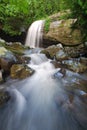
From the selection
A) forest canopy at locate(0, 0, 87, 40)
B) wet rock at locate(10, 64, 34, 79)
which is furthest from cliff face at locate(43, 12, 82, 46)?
wet rock at locate(10, 64, 34, 79)

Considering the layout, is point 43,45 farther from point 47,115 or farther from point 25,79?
point 47,115

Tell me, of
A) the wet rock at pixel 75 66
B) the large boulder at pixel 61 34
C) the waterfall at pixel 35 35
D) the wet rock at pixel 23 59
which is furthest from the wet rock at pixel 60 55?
the waterfall at pixel 35 35

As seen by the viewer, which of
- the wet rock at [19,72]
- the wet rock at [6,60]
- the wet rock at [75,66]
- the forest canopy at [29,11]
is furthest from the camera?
the wet rock at [75,66]

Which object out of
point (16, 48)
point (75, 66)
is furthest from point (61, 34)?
point (75, 66)

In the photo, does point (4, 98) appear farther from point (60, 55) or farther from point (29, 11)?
point (29, 11)

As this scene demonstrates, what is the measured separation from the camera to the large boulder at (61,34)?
361 inches

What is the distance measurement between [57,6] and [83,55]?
7.20 meters

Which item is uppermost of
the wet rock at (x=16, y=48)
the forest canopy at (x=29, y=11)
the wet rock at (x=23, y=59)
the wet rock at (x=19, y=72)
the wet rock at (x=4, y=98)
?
the forest canopy at (x=29, y=11)

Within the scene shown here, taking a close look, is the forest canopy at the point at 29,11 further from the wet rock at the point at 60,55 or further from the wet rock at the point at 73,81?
the wet rock at the point at 73,81

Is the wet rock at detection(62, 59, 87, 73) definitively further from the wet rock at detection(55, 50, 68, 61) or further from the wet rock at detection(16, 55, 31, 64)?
the wet rock at detection(16, 55, 31, 64)

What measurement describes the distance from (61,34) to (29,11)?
388 cm

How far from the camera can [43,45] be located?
10461mm

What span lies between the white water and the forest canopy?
2246 millimetres

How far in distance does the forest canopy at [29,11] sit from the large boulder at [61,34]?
2.72 feet
